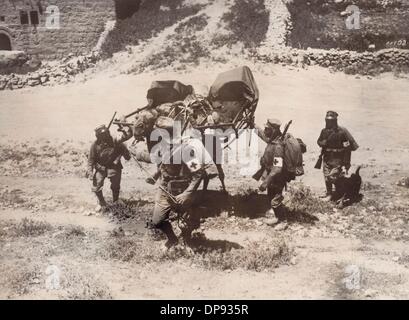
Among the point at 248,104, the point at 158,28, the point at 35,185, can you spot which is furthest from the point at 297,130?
the point at 158,28

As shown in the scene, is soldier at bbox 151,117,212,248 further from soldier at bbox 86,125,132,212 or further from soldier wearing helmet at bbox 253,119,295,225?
soldier at bbox 86,125,132,212

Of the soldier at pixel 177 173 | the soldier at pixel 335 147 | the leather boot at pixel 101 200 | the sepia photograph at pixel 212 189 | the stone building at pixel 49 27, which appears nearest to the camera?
the sepia photograph at pixel 212 189

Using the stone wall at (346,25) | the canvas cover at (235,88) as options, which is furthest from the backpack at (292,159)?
the stone wall at (346,25)

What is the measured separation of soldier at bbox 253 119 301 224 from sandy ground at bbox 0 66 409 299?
0.51 metres

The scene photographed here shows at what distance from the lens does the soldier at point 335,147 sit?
8578 mm

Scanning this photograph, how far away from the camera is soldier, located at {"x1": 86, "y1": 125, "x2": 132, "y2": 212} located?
843 centimetres

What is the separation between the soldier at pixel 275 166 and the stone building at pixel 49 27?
1632cm

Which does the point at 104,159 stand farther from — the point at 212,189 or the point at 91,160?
the point at 212,189

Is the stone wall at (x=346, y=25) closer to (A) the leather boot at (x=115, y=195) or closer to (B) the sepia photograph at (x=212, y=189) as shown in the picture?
(B) the sepia photograph at (x=212, y=189)

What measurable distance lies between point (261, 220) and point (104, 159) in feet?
9.54

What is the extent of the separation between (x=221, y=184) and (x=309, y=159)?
8.58 ft

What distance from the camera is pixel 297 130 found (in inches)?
510

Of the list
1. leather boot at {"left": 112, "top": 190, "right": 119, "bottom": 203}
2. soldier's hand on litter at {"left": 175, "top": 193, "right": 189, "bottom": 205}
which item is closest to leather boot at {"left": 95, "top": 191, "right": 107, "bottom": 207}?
leather boot at {"left": 112, "top": 190, "right": 119, "bottom": 203}
